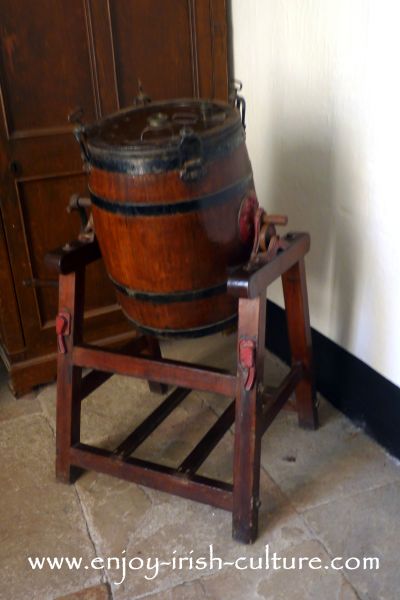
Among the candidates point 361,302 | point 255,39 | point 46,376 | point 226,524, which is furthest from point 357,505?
point 255,39

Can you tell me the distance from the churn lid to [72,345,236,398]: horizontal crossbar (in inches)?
20.1

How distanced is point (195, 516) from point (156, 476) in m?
0.16

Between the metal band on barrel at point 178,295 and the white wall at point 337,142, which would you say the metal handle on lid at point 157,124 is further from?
the white wall at point 337,142

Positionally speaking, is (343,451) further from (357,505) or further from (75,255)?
(75,255)

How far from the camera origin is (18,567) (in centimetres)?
155

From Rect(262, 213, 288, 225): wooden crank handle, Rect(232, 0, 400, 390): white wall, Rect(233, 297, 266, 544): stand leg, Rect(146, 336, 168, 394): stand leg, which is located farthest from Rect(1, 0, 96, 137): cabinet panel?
Rect(233, 297, 266, 544): stand leg

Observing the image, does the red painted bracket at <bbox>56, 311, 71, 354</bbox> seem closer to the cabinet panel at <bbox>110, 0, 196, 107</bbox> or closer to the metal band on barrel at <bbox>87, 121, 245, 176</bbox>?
the metal band on barrel at <bbox>87, 121, 245, 176</bbox>

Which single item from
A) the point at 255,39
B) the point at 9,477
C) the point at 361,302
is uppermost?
the point at 255,39

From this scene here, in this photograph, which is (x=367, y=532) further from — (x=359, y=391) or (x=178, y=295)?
(x=178, y=295)

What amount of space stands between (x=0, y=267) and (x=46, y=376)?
463mm

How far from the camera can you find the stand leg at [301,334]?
175 cm

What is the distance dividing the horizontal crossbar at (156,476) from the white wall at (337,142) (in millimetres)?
614

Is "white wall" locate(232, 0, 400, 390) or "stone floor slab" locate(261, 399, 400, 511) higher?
"white wall" locate(232, 0, 400, 390)

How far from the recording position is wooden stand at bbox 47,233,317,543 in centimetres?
148
